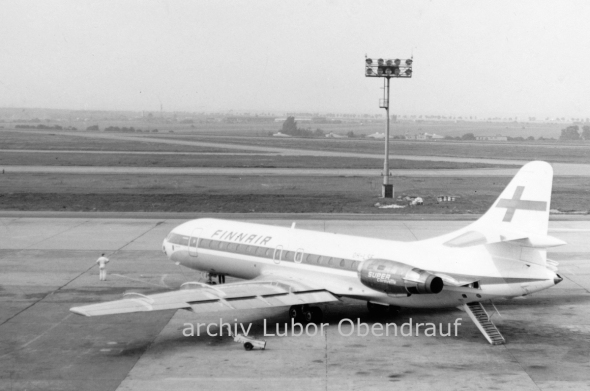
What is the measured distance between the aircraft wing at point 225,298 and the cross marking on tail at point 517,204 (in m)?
6.16

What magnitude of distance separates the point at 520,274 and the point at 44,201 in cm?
4314

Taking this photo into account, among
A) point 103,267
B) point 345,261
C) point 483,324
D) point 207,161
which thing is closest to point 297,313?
point 345,261

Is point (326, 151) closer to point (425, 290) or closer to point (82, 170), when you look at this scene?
point (82, 170)

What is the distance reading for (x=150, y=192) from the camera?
62281 millimetres

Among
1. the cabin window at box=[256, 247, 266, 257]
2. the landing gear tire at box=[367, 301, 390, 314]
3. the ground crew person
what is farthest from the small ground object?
the ground crew person

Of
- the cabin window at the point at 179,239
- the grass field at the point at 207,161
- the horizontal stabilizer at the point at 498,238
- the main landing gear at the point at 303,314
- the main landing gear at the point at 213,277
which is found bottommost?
the grass field at the point at 207,161

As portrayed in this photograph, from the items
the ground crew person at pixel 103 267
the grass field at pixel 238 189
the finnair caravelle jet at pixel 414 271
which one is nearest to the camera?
the finnair caravelle jet at pixel 414 271

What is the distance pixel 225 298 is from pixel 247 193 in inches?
1580

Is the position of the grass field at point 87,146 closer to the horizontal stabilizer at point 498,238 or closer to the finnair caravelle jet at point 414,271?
the finnair caravelle jet at point 414,271

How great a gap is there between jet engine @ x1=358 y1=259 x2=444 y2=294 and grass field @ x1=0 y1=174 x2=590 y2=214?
29.1m

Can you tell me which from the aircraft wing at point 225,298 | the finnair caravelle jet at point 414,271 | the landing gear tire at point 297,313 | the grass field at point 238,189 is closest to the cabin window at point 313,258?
the finnair caravelle jet at point 414,271

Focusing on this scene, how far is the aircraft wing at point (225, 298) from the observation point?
2069 cm

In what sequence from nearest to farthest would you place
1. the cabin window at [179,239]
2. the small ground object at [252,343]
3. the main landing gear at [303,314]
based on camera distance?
the small ground object at [252,343]
the main landing gear at [303,314]
the cabin window at [179,239]

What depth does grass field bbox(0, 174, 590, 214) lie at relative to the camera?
5369 cm
